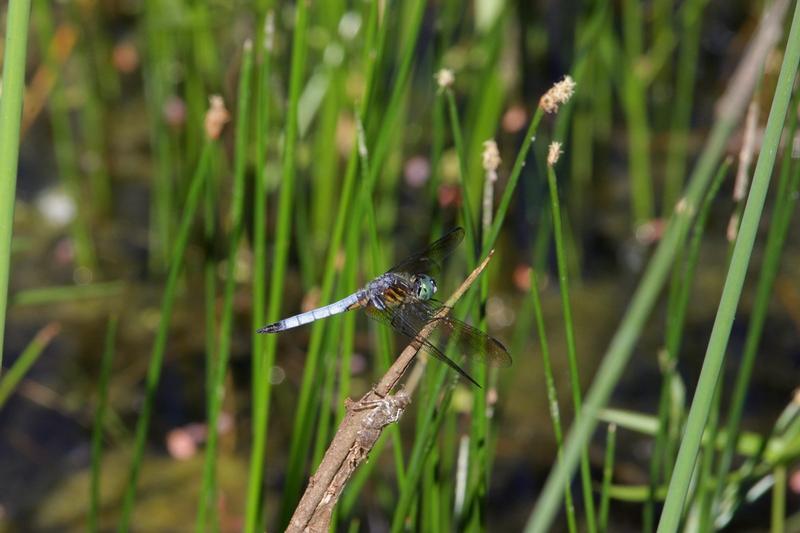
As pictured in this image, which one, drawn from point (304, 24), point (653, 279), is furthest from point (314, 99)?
point (653, 279)

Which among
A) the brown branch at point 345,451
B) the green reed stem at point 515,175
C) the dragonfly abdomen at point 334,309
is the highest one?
the green reed stem at point 515,175

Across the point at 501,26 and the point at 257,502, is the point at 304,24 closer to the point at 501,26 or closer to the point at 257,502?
the point at 257,502

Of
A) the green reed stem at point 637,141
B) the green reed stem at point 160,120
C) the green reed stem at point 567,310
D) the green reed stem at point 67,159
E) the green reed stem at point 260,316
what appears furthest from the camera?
the green reed stem at point 637,141

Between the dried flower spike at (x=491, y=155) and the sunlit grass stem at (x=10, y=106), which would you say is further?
the dried flower spike at (x=491, y=155)

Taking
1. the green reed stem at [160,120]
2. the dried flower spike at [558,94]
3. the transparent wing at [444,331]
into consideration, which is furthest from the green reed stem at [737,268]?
the green reed stem at [160,120]

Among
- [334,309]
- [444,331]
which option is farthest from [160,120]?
[444,331]

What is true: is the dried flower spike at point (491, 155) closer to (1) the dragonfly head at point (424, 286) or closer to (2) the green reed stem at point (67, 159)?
(1) the dragonfly head at point (424, 286)

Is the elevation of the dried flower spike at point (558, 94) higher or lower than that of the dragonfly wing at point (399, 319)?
higher
